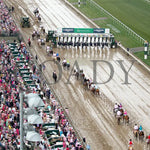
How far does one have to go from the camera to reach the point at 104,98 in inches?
1897

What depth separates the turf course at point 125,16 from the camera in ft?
214

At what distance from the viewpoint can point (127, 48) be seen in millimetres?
60031

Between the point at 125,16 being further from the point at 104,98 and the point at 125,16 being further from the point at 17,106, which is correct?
the point at 17,106

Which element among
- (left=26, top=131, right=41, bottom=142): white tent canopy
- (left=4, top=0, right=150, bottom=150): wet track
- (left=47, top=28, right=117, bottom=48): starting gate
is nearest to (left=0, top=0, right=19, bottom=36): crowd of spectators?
(left=4, top=0, right=150, bottom=150): wet track

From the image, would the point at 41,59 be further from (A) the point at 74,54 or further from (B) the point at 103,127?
(B) the point at 103,127

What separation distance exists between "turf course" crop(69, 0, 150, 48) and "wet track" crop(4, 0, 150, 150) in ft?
16.1

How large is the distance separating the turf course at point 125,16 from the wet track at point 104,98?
4.89 meters

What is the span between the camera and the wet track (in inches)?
1645

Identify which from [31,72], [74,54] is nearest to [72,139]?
[31,72]

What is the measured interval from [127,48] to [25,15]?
68.1 ft

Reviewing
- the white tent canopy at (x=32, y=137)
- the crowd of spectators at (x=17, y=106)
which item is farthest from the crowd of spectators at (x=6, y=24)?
the white tent canopy at (x=32, y=137)

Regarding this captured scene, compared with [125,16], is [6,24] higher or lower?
lower

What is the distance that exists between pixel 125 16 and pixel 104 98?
28747 mm

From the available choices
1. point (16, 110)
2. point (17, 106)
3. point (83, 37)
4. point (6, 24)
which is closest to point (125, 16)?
point (83, 37)
